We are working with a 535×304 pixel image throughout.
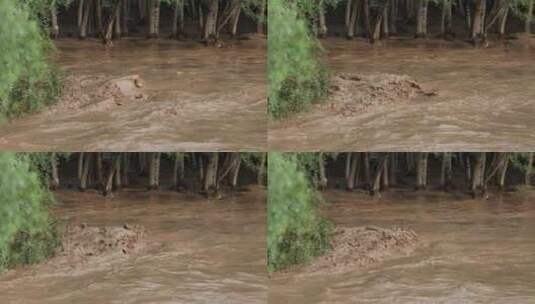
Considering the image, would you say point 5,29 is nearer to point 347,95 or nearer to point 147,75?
point 147,75

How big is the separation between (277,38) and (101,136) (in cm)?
101

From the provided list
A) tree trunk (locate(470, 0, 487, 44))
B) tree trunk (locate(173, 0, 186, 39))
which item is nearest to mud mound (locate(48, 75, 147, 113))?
tree trunk (locate(173, 0, 186, 39))

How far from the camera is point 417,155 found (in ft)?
17.2

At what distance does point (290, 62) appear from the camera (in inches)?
206

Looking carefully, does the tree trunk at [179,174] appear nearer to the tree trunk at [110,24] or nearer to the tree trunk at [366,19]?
the tree trunk at [110,24]

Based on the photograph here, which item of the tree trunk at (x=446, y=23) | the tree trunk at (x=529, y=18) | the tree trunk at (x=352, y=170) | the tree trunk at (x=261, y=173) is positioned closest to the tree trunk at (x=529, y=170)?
the tree trunk at (x=529, y=18)

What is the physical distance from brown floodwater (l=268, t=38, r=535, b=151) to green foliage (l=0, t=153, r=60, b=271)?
1.22m

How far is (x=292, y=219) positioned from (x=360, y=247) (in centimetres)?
37

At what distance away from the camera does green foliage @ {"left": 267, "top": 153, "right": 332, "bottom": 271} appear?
527 cm

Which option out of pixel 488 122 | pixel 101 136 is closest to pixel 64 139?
pixel 101 136

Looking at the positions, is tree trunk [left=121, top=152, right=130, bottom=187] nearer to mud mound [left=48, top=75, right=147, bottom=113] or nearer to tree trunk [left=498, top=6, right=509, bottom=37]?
mud mound [left=48, top=75, right=147, bottom=113]

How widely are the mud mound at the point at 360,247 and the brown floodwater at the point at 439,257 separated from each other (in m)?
0.03

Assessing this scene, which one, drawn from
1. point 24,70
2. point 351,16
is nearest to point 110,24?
point 24,70

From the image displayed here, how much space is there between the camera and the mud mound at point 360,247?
531 cm
